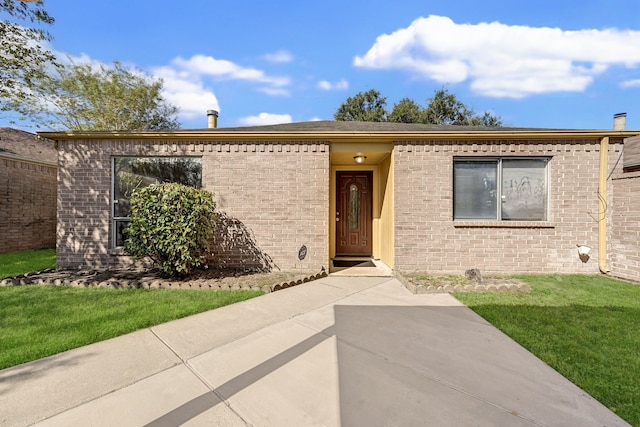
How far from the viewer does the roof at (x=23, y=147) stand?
29.0 feet

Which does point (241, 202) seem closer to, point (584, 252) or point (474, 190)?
point (474, 190)

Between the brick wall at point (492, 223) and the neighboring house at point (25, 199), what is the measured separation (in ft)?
38.6

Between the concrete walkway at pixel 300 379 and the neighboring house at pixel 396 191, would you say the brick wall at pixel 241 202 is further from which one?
the concrete walkway at pixel 300 379

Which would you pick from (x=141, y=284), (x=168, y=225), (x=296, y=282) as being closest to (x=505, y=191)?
(x=296, y=282)

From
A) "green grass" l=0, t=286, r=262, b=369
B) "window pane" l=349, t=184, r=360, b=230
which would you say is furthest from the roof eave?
"green grass" l=0, t=286, r=262, b=369

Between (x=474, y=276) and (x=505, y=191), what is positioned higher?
(x=505, y=191)

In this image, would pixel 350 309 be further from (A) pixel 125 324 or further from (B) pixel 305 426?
(A) pixel 125 324

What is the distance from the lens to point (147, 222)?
466cm

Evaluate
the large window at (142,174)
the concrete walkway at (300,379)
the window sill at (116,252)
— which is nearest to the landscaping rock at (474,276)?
the concrete walkway at (300,379)

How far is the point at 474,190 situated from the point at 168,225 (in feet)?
20.3

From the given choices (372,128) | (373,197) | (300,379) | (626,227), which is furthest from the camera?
(373,197)

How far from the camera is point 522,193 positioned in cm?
552

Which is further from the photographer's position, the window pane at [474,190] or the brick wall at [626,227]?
the window pane at [474,190]

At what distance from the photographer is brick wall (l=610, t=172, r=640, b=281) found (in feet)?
16.3
